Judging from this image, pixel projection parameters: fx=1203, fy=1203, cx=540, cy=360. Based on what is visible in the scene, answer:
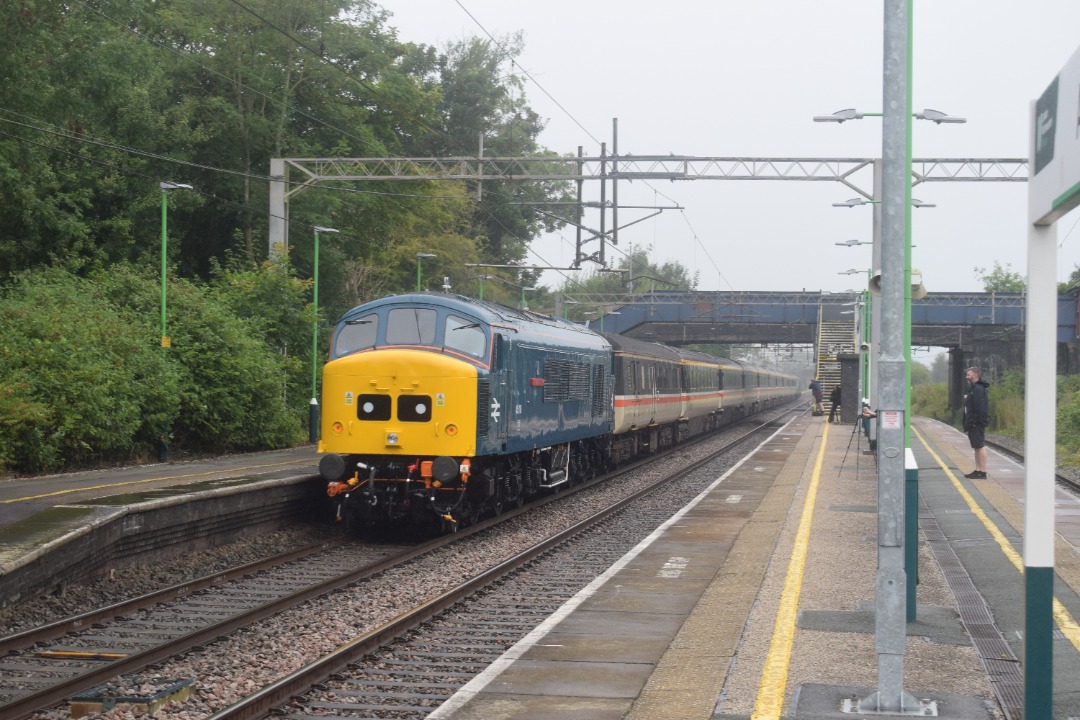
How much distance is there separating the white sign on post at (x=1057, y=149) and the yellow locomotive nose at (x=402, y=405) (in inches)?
404

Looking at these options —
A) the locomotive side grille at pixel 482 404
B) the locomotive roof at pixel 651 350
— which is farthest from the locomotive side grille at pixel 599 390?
the locomotive side grille at pixel 482 404

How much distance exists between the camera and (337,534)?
669 inches

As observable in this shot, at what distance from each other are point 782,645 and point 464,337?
8.24 meters

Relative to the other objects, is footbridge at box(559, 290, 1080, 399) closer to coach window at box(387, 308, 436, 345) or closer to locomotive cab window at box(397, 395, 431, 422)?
coach window at box(387, 308, 436, 345)

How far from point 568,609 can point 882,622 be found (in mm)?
3986

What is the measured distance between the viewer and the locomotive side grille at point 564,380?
18906mm

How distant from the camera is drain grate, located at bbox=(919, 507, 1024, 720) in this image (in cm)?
725

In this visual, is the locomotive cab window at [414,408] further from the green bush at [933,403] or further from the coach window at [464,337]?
the green bush at [933,403]

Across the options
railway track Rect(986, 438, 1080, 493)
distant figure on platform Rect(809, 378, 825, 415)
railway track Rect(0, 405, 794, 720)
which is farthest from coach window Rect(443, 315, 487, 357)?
distant figure on platform Rect(809, 378, 825, 415)

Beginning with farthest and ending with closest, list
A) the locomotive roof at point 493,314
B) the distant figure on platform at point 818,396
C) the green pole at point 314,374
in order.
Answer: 1. the distant figure on platform at point 818,396
2. the green pole at point 314,374
3. the locomotive roof at point 493,314

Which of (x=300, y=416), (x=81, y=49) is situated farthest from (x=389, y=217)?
(x=81, y=49)

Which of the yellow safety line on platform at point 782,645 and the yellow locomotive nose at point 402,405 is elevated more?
the yellow locomotive nose at point 402,405

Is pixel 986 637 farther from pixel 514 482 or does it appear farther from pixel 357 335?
pixel 514 482

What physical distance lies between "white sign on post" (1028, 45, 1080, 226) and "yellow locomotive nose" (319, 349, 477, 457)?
404 inches
